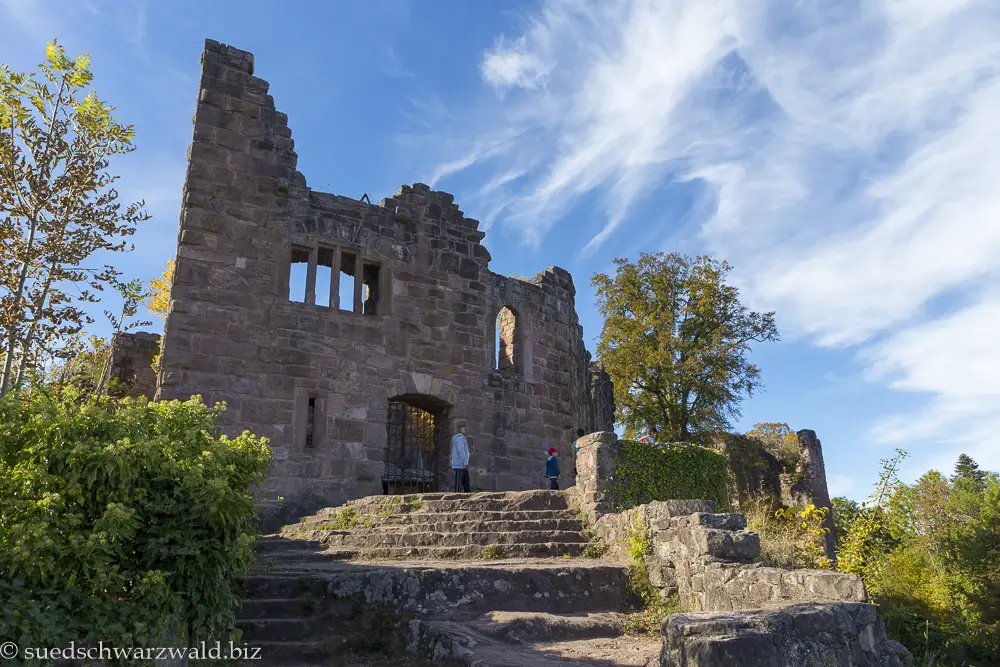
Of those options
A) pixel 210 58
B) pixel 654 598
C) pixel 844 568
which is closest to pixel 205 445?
pixel 654 598

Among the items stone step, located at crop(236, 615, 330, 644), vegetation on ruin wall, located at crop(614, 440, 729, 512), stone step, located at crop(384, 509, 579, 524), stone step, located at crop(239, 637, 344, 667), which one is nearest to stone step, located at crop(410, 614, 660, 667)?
stone step, located at crop(239, 637, 344, 667)

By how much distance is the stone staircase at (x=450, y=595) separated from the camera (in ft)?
22.1

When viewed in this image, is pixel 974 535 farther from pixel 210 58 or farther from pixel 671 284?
pixel 210 58

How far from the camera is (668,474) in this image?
12352 mm

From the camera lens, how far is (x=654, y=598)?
8281mm

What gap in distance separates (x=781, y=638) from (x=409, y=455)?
466 inches

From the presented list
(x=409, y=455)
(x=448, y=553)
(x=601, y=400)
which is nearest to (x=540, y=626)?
(x=448, y=553)

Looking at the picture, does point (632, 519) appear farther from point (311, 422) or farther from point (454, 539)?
point (311, 422)

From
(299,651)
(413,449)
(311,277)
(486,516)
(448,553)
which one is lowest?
(299,651)

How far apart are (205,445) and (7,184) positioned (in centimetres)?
814

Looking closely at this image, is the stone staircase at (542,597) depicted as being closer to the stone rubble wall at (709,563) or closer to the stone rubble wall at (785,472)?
the stone rubble wall at (709,563)

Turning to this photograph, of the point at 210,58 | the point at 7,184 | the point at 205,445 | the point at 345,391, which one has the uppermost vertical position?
the point at 210,58

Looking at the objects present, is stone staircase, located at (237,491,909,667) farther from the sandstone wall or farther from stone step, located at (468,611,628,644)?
the sandstone wall

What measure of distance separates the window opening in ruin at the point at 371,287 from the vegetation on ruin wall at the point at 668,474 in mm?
6126
